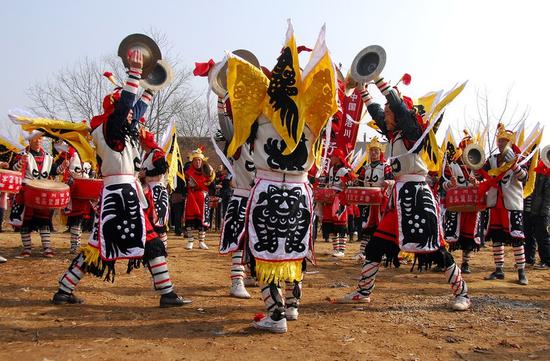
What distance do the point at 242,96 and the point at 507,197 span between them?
5.10m

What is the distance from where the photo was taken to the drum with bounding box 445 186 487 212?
7.79m

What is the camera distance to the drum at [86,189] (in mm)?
8227

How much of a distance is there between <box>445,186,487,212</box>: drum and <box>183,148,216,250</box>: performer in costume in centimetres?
578

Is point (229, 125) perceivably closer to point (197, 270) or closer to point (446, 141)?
point (197, 270)

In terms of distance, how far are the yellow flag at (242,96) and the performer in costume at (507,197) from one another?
15.6ft

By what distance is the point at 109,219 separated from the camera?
5008 mm

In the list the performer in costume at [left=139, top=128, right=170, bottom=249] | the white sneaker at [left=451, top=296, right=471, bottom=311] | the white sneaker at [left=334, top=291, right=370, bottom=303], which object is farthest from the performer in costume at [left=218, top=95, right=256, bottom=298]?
the white sneaker at [left=451, top=296, right=471, bottom=311]

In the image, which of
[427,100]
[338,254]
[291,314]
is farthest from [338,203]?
[291,314]

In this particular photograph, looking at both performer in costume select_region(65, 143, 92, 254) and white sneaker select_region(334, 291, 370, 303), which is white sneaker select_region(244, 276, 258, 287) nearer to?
white sneaker select_region(334, 291, 370, 303)

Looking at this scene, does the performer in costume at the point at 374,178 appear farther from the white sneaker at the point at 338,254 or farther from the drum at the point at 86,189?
the drum at the point at 86,189

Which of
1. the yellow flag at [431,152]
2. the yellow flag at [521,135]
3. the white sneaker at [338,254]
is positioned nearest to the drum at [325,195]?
the white sneaker at [338,254]

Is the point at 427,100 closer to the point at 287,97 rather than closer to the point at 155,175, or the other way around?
the point at 287,97

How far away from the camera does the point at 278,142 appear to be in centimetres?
452

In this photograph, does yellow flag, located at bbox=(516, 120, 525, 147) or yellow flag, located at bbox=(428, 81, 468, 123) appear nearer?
yellow flag, located at bbox=(428, 81, 468, 123)
